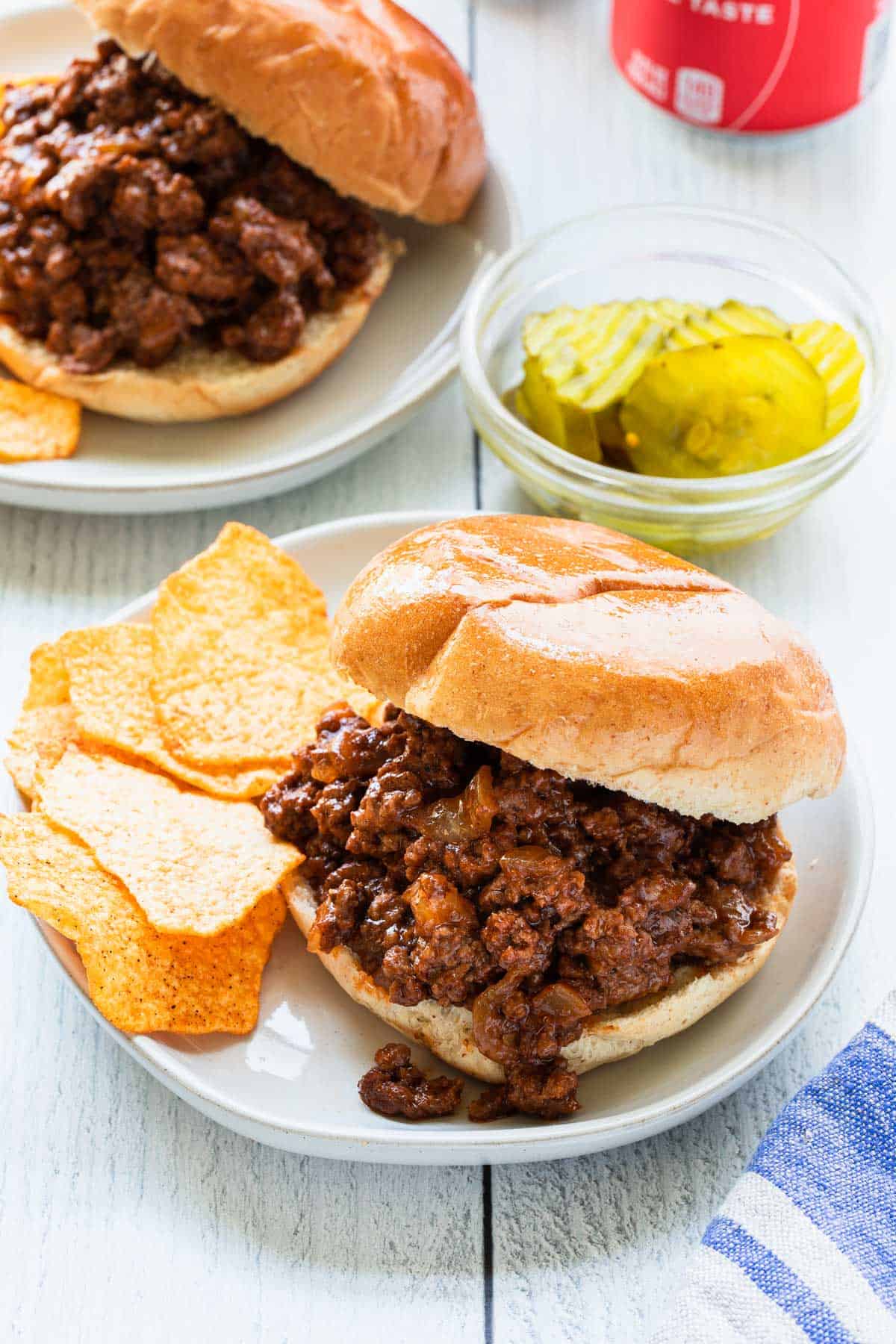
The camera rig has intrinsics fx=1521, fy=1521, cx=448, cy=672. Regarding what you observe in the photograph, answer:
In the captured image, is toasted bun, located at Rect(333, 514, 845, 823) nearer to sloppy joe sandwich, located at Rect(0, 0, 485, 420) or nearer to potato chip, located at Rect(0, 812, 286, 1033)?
potato chip, located at Rect(0, 812, 286, 1033)

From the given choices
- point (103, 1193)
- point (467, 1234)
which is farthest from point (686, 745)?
point (103, 1193)

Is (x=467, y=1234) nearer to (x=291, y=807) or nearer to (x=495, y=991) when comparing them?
(x=495, y=991)

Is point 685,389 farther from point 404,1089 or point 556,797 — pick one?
point 404,1089

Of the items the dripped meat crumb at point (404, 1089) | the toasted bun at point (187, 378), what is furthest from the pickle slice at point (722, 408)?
the dripped meat crumb at point (404, 1089)

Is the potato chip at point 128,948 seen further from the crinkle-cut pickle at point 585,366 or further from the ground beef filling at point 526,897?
the crinkle-cut pickle at point 585,366

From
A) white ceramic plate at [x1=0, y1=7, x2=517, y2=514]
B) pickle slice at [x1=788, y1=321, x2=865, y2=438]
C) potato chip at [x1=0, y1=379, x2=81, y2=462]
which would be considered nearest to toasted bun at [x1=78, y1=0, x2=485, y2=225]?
white ceramic plate at [x1=0, y1=7, x2=517, y2=514]

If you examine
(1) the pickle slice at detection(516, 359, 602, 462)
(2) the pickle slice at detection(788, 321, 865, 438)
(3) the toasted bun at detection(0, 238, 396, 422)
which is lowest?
(3) the toasted bun at detection(0, 238, 396, 422)

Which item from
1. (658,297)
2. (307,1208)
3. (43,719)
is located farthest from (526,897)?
(658,297)
